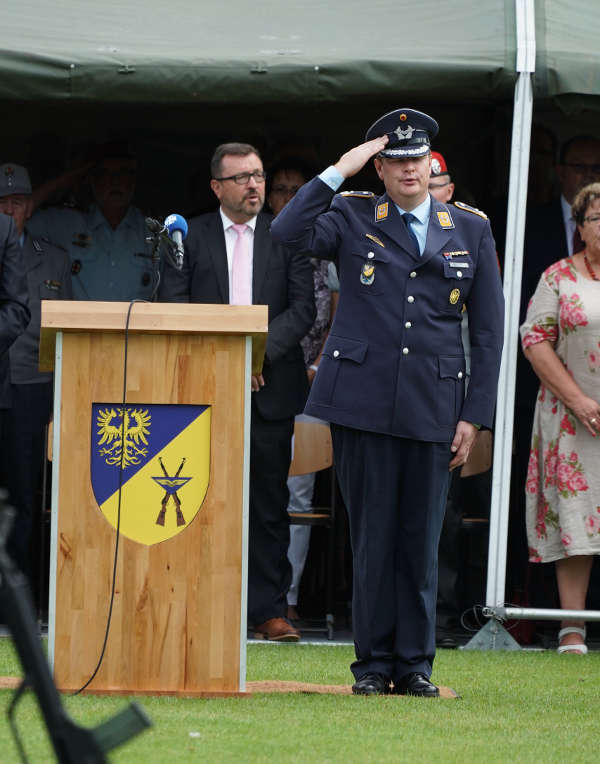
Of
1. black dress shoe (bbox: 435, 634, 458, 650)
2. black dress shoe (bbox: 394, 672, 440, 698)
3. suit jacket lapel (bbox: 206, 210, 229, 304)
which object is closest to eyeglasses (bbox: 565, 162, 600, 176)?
suit jacket lapel (bbox: 206, 210, 229, 304)

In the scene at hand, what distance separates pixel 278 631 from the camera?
6.82 meters

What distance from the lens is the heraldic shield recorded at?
460cm

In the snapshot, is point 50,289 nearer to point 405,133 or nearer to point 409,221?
point 409,221

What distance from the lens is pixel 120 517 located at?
15.1 feet

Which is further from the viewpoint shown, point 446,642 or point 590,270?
point 590,270

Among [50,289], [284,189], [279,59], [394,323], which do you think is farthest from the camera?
[284,189]

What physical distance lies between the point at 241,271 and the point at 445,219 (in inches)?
74.6

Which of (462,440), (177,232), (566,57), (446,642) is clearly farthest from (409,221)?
(446,642)

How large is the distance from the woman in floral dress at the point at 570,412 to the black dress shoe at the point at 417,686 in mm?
2138

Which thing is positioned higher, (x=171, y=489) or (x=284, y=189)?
(x=284, y=189)

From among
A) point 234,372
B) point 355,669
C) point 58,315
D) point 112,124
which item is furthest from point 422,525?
point 112,124

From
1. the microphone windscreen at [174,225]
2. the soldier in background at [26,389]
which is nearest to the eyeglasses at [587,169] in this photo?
the soldier in background at [26,389]

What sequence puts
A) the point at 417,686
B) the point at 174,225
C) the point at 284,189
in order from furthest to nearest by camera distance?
the point at 284,189, the point at 417,686, the point at 174,225

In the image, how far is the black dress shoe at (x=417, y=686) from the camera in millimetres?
4953
